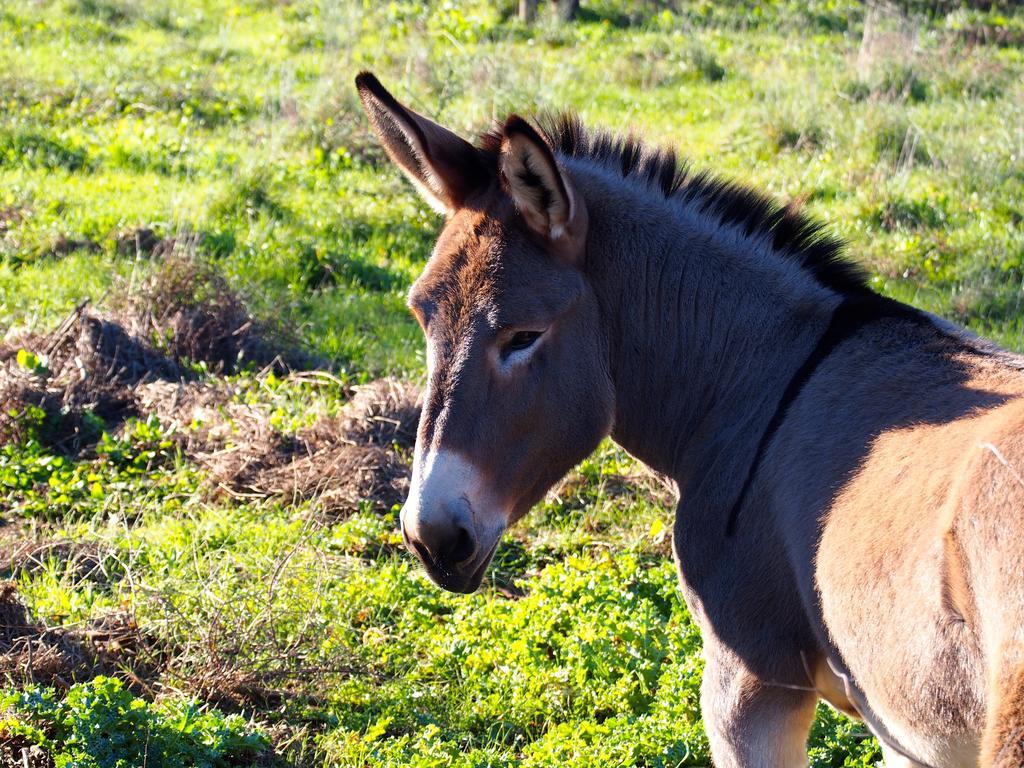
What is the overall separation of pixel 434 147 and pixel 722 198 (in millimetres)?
911

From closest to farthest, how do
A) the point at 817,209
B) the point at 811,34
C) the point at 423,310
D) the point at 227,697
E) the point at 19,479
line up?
the point at 423,310, the point at 227,697, the point at 19,479, the point at 817,209, the point at 811,34

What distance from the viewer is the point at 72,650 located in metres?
3.89

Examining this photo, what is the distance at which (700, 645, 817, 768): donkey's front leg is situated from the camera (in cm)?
275

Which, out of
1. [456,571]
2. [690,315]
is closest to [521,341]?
[690,315]

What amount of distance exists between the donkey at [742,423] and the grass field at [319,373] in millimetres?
1068

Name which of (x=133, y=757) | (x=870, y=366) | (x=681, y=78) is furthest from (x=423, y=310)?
(x=681, y=78)

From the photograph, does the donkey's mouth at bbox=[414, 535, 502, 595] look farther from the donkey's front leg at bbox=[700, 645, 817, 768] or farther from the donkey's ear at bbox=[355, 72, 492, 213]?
the donkey's ear at bbox=[355, 72, 492, 213]

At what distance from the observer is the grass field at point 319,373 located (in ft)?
12.6

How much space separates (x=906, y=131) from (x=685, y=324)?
6703 millimetres

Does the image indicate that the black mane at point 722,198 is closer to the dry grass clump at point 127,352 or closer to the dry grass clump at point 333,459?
the dry grass clump at point 333,459

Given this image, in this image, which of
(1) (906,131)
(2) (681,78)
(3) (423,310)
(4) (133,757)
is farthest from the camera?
(2) (681,78)

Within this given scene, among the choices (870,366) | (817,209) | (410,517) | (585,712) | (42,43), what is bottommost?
(42,43)

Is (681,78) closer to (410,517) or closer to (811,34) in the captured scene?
(811,34)

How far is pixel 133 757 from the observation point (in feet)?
10.8
